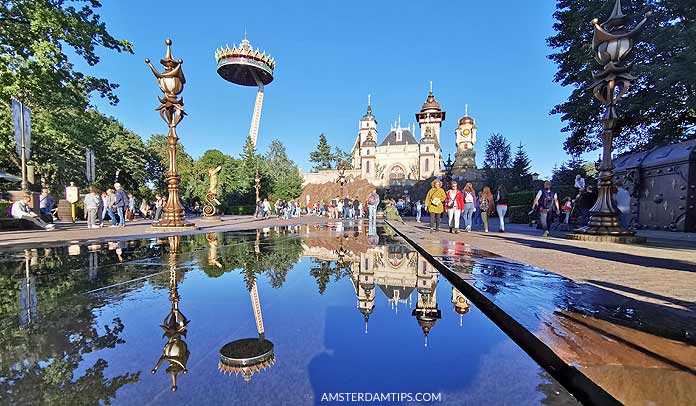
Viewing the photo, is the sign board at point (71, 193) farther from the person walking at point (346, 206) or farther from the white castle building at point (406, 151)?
the white castle building at point (406, 151)

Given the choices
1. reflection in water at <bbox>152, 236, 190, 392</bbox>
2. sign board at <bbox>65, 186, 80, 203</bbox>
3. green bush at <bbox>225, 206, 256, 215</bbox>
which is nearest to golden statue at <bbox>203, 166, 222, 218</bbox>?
sign board at <bbox>65, 186, 80, 203</bbox>

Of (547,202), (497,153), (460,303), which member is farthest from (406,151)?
(460,303)

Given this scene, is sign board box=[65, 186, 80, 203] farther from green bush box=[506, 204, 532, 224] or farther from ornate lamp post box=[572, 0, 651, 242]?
green bush box=[506, 204, 532, 224]

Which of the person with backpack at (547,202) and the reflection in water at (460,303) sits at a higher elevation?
the person with backpack at (547,202)

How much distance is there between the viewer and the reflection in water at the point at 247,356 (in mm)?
1752

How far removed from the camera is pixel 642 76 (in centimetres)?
1611

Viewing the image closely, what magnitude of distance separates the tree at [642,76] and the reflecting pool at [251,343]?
678 inches

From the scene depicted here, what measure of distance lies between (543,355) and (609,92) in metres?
10.7

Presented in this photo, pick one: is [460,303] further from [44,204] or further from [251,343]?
[44,204]

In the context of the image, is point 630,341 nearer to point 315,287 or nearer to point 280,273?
point 315,287

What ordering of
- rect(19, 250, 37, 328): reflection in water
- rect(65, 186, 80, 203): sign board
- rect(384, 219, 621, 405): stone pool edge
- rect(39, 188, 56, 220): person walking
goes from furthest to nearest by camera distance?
1. rect(65, 186, 80, 203): sign board
2. rect(39, 188, 56, 220): person walking
3. rect(19, 250, 37, 328): reflection in water
4. rect(384, 219, 621, 405): stone pool edge

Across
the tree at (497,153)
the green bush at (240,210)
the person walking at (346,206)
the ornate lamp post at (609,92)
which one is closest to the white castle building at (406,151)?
the tree at (497,153)

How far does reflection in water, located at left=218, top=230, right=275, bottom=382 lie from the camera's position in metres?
1.75

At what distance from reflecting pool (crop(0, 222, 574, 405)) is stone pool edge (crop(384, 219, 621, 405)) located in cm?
8
